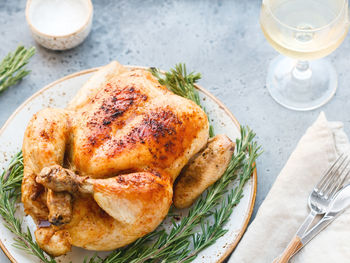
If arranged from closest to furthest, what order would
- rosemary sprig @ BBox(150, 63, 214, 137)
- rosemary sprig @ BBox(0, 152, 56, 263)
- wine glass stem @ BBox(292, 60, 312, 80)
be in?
1. rosemary sprig @ BBox(0, 152, 56, 263)
2. rosemary sprig @ BBox(150, 63, 214, 137)
3. wine glass stem @ BBox(292, 60, 312, 80)

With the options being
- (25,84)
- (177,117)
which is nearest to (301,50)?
(177,117)

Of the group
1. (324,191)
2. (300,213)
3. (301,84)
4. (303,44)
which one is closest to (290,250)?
(300,213)

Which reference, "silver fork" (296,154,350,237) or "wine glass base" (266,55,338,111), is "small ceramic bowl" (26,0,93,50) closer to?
"wine glass base" (266,55,338,111)

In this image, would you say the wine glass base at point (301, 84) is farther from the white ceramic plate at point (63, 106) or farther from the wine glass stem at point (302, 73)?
the white ceramic plate at point (63, 106)

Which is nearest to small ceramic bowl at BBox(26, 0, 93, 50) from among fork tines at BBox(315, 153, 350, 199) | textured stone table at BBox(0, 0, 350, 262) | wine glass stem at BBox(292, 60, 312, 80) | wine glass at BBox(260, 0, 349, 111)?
textured stone table at BBox(0, 0, 350, 262)

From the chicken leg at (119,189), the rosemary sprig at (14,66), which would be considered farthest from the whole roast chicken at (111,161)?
the rosemary sprig at (14,66)

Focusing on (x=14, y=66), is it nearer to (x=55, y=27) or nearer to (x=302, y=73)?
(x=55, y=27)

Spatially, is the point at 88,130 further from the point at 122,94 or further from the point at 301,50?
the point at 301,50
